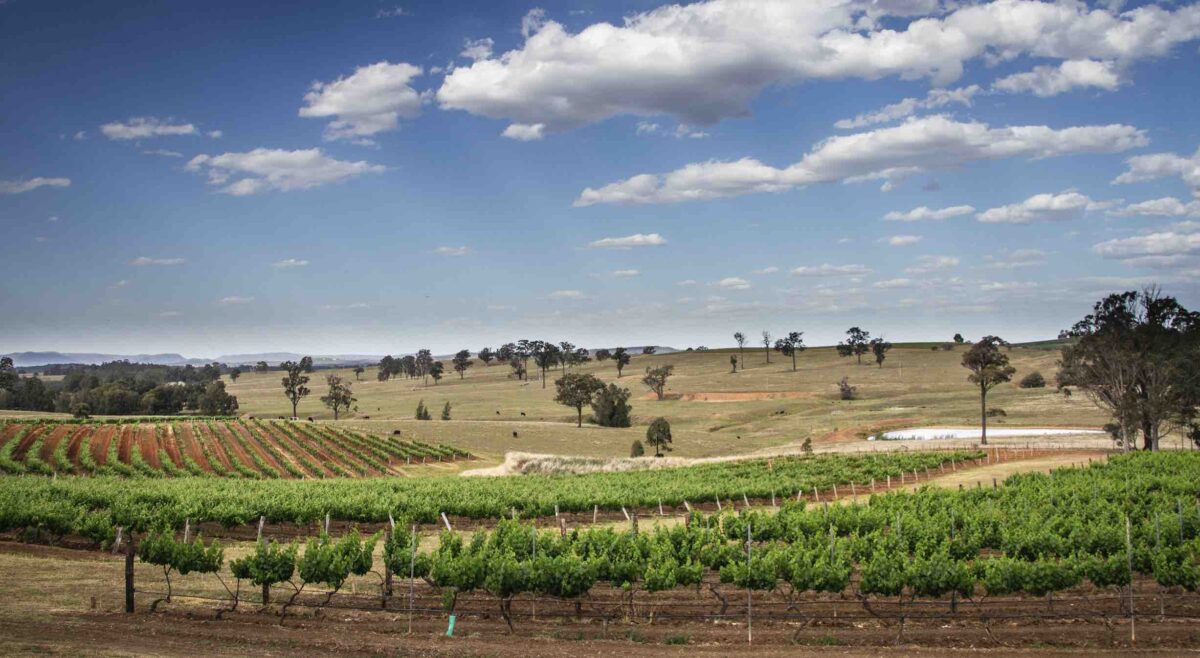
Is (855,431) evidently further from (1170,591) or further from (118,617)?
(118,617)

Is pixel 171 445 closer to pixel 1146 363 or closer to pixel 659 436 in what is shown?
pixel 659 436

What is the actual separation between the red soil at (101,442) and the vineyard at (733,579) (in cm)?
5104

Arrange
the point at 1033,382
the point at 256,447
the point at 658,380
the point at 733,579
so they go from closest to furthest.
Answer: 1. the point at 733,579
2. the point at 256,447
3. the point at 1033,382
4. the point at 658,380

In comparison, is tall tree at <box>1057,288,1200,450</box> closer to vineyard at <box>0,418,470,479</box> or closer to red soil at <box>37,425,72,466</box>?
vineyard at <box>0,418,470,479</box>

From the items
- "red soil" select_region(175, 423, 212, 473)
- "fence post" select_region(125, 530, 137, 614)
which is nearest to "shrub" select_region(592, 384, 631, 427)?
"red soil" select_region(175, 423, 212, 473)

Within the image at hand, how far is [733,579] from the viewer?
25.1 metres

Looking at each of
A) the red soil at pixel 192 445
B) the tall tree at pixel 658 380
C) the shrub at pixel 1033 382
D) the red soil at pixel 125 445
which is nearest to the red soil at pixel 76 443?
the red soil at pixel 125 445

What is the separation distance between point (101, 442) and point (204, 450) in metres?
9.92

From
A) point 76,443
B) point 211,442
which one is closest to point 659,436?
point 211,442

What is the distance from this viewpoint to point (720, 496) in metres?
52.6

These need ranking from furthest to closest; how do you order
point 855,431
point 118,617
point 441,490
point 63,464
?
point 855,431 → point 63,464 → point 441,490 → point 118,617

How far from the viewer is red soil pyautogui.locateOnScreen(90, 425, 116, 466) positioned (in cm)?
7156

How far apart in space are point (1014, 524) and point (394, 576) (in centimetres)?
2326

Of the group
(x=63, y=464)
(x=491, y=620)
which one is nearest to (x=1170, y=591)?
(x=491, y=620)
